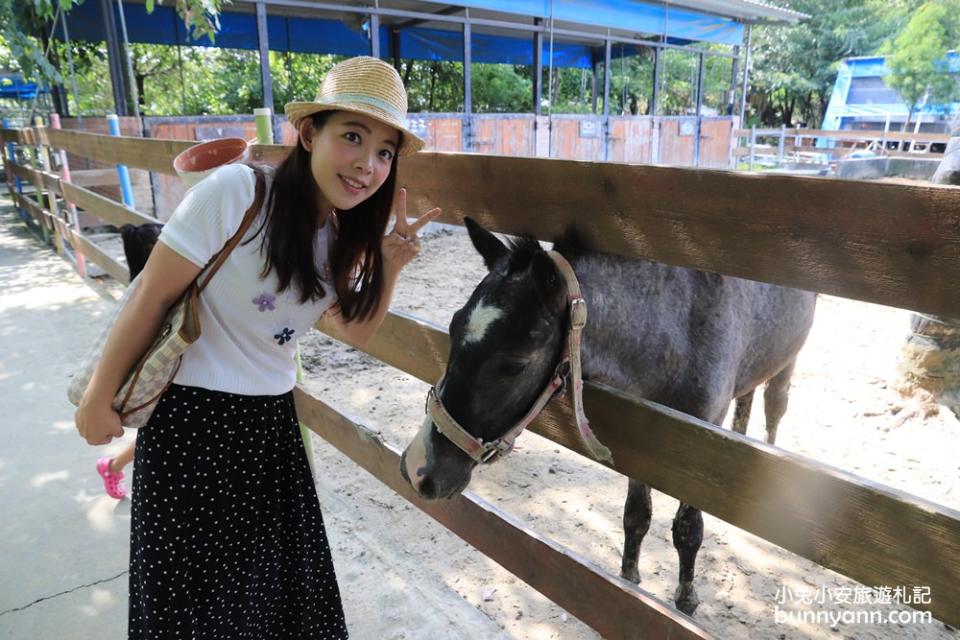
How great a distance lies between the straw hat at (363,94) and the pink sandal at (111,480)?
2.37m

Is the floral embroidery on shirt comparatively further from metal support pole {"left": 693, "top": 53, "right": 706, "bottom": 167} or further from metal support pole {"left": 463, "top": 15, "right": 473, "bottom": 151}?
metal support pole {"left": 693, "top": 53, "right": 706, "bottom": 167}

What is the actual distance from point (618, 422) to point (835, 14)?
3732 centimetres

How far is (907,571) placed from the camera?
45.6 inches

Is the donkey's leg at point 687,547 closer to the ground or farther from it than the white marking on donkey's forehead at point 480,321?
closer to the ground

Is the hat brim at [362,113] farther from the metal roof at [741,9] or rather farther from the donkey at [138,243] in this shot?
the metal roof at [741,9]

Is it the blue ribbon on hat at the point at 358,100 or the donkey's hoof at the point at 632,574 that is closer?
the blue ribbon on hat at the point at 358,100

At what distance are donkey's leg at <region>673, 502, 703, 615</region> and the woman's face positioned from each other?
194 cm

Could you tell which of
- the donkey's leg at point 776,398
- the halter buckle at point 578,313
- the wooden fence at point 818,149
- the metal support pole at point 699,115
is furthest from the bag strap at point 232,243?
the wooden fence at point 818,149

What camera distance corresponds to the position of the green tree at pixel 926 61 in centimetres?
2144

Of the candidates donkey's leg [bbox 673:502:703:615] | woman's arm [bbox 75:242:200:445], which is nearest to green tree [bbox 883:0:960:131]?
donkey's leg [bbox 673:502:703:615]

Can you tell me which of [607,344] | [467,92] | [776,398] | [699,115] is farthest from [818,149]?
[607,344]

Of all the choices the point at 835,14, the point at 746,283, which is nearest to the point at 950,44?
the point at 835,14

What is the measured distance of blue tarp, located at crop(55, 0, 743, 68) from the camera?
11.6 m

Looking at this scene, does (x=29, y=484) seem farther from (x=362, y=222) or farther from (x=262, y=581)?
(x=362, y=222)
